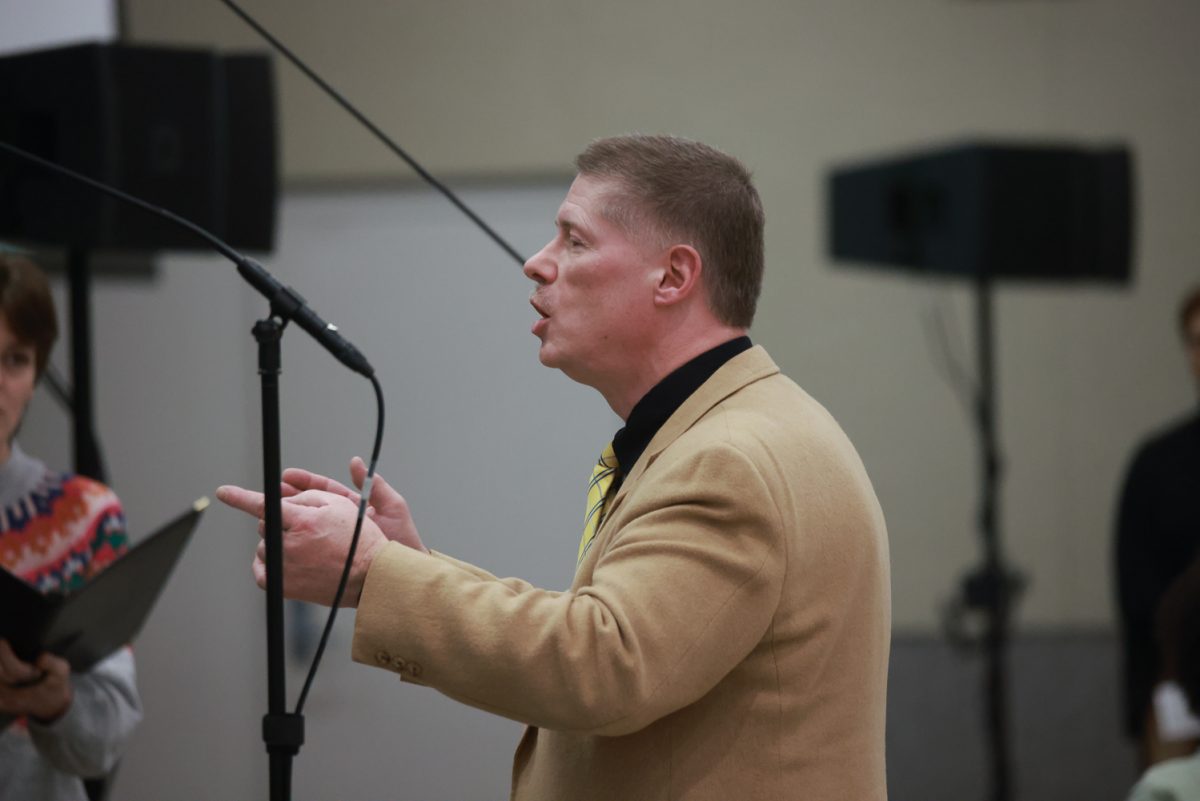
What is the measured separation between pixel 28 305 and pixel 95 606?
0.43 metres

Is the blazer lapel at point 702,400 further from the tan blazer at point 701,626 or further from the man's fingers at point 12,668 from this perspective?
the man's fingers at point 12,668

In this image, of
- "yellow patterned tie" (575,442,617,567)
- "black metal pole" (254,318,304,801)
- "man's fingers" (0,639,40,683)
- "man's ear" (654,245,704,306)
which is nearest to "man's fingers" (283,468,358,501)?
"black metal pole" (254,318,304,801)

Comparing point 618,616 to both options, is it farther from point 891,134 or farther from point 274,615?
point 891,134

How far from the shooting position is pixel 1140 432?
3674mm

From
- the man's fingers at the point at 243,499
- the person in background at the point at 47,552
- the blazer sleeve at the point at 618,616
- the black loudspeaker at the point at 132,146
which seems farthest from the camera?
the black loudspeaker at the point at 132,146

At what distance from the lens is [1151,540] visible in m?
2.98

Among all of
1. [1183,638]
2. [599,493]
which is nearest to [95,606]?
[599,493]

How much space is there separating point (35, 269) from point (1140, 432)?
2.93 meters

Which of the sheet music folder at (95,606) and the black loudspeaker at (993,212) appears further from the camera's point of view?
the black loudspeaker at (993,212)

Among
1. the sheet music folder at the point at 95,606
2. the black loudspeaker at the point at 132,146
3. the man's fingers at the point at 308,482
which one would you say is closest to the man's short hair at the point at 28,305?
the sheet music folder at the point at 95,606

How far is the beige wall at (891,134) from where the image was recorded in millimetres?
3500

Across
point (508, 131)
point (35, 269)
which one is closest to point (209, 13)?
point (508, 131)

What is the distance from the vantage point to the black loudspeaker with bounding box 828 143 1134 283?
135 inches

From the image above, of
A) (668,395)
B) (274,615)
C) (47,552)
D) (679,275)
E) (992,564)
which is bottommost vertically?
(992,564)
